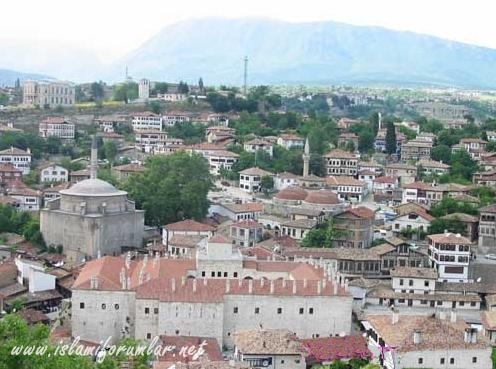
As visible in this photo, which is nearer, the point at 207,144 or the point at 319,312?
the point at 319,312

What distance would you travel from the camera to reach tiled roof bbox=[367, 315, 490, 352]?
22891 mm

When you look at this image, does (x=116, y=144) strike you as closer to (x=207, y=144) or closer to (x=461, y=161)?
(x=207, y=144)

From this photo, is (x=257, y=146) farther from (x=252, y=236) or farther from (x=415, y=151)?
(x=252, y=236)

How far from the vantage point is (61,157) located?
58.3 metres

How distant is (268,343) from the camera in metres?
23.3

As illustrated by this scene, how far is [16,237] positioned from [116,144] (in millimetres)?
23529

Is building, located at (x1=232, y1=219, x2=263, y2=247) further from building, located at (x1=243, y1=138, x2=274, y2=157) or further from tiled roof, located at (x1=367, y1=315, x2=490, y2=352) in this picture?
building, located at (x1=243, y1=138, x2=274, y2=157)

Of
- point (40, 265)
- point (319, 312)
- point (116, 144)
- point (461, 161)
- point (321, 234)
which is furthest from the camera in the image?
point (116, 144)

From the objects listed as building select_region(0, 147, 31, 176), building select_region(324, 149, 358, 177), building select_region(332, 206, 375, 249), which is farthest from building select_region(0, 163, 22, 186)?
building select_region(332, 206, 375, 249)

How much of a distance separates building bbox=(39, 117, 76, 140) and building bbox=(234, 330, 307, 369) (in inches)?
1659

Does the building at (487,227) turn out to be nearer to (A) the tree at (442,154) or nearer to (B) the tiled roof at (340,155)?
(B) the tiled roof at (340,155)

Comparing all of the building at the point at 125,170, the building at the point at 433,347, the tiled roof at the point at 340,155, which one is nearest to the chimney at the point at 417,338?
the building at the point at 433,347

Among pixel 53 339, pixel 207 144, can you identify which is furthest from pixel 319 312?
pixel 207 144

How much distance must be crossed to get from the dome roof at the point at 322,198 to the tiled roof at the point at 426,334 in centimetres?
1517
